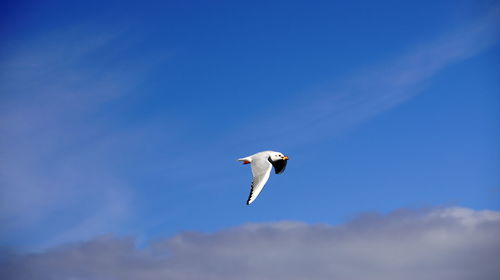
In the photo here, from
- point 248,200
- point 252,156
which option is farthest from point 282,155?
point 248,200

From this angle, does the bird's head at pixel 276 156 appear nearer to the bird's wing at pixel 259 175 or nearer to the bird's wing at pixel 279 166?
the bird's wing at pixel 279 166

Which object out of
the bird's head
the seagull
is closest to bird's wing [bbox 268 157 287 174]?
the seagull

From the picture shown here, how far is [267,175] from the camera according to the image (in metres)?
Answer: 44.9

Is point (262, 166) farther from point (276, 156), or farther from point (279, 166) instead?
point (279, 166)

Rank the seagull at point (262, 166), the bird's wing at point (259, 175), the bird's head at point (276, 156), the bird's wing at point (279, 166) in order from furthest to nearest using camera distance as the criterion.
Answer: the bird's wing at point (279, 166)
the bird's head at point (276, 156)
the seagull at point (262, 166)
the bird's wing at point (259, 175)

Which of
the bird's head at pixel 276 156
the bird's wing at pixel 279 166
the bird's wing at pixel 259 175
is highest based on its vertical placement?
the bird's head at pixel 276 156

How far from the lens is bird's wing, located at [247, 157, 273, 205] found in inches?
1660

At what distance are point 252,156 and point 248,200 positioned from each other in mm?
8378

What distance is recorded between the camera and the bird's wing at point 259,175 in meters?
42.2

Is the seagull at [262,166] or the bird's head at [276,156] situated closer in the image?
the seagull at [262,166]

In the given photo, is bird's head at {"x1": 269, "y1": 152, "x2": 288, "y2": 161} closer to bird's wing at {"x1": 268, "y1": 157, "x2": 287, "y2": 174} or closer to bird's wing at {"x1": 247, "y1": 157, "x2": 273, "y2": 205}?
bird's wing at {"x1": 268, "y1": 157, "x2": 287, "y2": 174}

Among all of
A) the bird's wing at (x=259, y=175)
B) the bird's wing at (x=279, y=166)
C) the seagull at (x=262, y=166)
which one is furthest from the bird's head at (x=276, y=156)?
the bird's wing at (x=259, y=175)

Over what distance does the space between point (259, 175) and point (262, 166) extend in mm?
1613

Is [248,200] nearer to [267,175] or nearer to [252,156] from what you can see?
[267,175]
